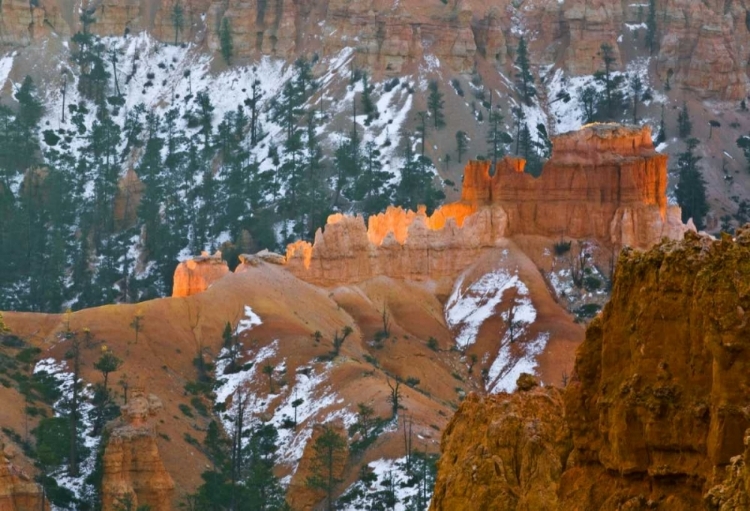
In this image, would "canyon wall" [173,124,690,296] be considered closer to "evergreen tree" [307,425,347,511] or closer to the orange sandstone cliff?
"evergreen tree" [307,425,347,511]

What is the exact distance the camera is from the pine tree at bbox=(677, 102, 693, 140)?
164 m

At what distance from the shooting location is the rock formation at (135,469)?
291ft

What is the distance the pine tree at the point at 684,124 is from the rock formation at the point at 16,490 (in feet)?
287

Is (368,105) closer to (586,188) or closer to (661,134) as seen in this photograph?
(661,134)

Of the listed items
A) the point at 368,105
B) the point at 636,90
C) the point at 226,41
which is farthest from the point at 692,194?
the point at 226,41

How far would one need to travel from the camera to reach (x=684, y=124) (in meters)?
165

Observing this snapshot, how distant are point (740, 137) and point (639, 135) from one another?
40.7 m

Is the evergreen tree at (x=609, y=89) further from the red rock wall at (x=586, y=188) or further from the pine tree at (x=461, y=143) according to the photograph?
the red rock wall at (x=586, y=188)

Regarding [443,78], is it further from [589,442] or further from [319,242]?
[589,442]

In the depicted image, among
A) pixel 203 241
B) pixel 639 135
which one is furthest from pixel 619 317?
pixel 203 241

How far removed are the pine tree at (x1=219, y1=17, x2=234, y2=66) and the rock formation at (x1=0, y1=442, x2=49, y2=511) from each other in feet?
315

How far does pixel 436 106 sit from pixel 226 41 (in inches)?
933

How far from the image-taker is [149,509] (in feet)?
283

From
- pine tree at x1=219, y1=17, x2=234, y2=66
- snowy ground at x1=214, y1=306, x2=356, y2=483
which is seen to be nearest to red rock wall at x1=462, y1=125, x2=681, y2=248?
snowy ground at x1=214, y1=306, x2=356, y2=483
